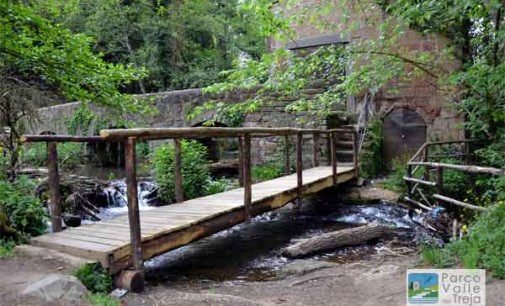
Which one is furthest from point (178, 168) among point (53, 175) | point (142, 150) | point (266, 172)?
point (142, 150)

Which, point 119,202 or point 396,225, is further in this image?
point 119,202

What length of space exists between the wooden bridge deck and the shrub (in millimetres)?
69

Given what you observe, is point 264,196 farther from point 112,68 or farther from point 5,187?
point 5,187

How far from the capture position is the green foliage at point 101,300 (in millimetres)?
3105

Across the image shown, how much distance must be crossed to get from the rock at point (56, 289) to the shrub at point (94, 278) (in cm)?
18

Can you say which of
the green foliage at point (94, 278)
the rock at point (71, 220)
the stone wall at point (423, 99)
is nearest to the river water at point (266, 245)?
the green foliage at point (94, 278)

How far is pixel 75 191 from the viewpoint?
7.68m

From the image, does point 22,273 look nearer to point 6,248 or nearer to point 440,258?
point 6,248

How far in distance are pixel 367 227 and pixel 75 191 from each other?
4.89 m

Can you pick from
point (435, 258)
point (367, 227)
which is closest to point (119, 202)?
point (367, 227)

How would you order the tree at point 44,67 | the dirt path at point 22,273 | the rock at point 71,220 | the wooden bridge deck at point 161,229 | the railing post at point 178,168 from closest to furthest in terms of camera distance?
the dirt path at point 22,273 < the wooden bridge deck at point 161,229 < the tree at point 44,67 < the railing post at point 178,168 < the rock at point 71,220

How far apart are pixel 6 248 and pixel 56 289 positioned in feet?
3.84

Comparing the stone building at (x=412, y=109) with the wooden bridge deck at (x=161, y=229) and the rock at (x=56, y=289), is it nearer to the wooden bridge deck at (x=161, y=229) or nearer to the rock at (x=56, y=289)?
the wooden bridge deck at (x=161, y=229)

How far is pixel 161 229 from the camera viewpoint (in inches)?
170
